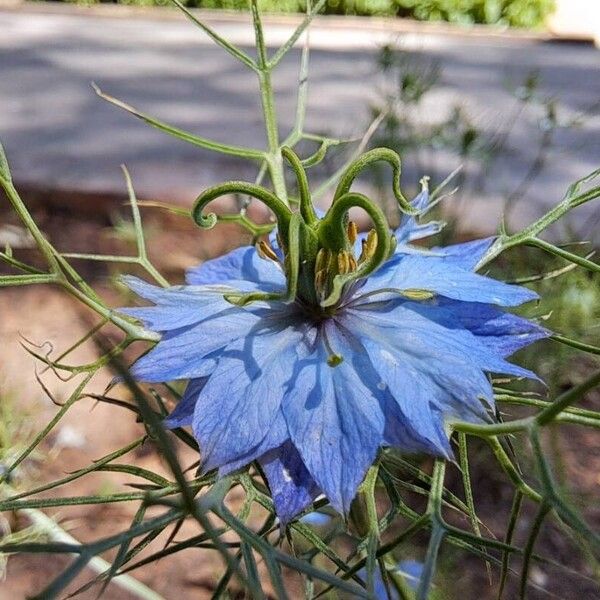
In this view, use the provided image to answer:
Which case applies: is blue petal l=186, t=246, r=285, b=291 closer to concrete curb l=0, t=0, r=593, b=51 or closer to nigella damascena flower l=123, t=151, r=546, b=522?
nigella damascena flower l=123, t=151, r=546, b=522

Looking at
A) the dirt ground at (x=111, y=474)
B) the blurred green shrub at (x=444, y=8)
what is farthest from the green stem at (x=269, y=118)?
the blurred green shrub at (x=444, y=8)

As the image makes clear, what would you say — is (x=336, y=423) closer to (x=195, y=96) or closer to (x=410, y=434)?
(x=410, y=434)

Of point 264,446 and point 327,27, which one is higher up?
point 264,446

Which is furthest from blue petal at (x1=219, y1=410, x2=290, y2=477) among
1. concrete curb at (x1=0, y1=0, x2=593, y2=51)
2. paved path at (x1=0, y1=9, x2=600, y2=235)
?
concrete curb at (x1=0, y1=0, x2=593, y2=51)

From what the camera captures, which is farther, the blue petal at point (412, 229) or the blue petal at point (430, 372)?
the blue petal at point (412, 229)

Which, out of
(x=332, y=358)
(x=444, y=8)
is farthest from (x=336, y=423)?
(x=444, y=8)

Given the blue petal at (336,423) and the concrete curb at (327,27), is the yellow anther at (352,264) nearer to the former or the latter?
the blue petal at (336,423)

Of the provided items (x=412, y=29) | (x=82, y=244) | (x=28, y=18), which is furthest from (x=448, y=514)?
(x=28, y=18)
